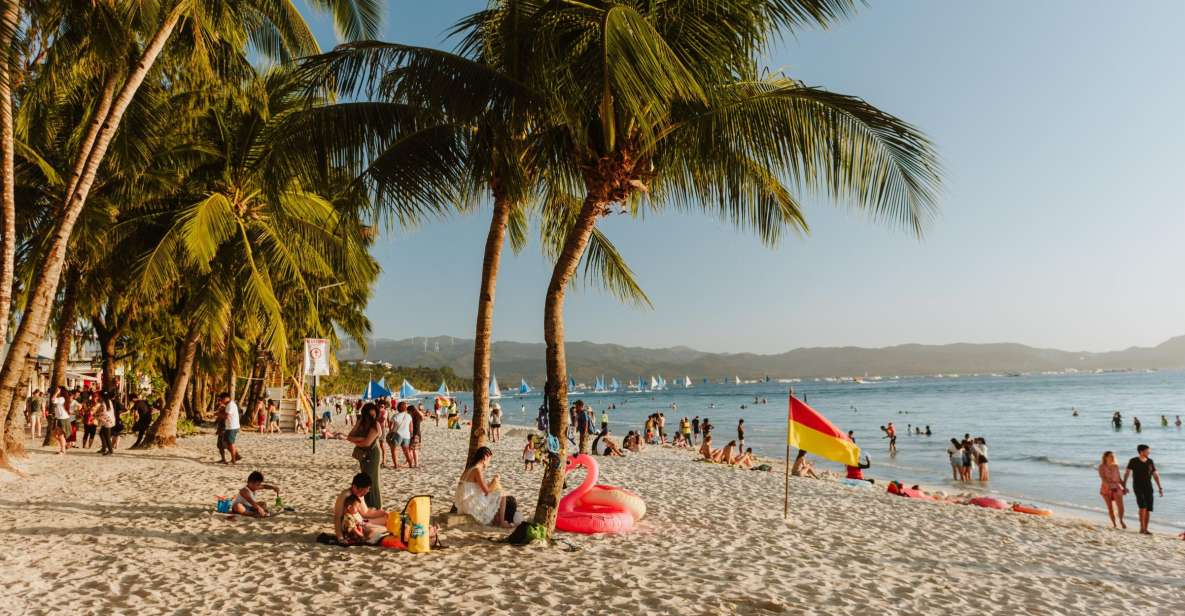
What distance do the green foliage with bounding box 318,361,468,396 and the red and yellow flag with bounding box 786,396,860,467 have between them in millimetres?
28196

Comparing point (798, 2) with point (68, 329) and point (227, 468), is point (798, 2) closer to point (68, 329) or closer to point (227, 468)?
point (227, 468)

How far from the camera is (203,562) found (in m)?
6.32

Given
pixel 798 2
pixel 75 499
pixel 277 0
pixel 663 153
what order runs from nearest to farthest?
pixel 798 2
pixel 663 153
pixel 75 499
pixel 277 0

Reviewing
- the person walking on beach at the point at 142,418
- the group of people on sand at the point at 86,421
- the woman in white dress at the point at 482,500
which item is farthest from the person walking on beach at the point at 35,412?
the woman in white dress at the point at 482,500

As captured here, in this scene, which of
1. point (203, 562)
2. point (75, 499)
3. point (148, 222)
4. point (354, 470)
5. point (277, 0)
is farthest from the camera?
point (148, 222)

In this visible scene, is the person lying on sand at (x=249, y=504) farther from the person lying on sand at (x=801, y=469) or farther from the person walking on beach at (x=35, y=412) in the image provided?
the person walking on beach at (x=35, y=412)

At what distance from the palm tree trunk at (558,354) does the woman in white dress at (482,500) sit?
0.63 m

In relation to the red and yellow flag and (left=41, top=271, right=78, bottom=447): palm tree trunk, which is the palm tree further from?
the red and yellow flag

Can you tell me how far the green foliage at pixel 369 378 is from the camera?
7104 centimetres

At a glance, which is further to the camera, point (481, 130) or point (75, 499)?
point (75, 499)

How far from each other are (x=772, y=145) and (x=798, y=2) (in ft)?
4.65

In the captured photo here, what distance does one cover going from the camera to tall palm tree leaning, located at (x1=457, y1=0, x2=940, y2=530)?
636 cm

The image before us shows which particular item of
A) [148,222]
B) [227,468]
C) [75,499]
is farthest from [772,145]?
[148,222]

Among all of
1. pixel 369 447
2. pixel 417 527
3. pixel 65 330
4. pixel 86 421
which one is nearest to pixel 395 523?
pixel 417 527
